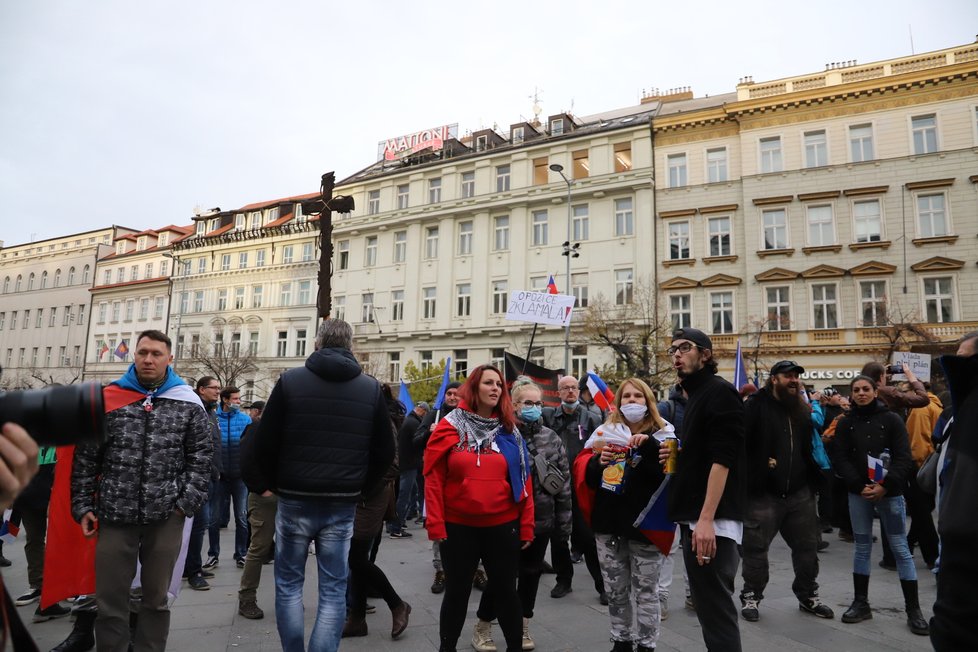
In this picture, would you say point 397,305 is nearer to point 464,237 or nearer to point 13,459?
point 464,237

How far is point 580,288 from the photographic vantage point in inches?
1377

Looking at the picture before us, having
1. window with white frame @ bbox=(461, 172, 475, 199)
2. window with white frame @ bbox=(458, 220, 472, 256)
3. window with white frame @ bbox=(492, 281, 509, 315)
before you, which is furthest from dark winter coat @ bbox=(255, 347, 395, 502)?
window with white frame @ bbox=(461, 172, 475, 199)

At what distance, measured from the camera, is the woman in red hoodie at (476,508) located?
4227 millimetres

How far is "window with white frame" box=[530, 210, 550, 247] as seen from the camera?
3684 cm

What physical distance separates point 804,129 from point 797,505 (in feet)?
99.8

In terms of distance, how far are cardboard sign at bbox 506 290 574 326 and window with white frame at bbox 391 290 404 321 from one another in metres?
25.5

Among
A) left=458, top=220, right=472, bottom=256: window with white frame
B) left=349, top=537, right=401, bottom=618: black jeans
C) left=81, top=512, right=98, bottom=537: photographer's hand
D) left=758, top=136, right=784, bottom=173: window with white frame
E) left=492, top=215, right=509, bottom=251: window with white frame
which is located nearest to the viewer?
left=81, top=512, right=98, bottom=537: photographer's hand

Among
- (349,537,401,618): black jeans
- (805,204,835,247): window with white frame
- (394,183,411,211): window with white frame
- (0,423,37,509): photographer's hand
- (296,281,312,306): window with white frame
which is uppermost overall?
(394,183,411,211): window with white frame

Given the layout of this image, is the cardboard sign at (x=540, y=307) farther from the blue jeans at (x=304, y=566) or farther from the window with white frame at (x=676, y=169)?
the window with white frame at (x=676, y=169)

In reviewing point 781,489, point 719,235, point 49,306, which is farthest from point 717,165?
point 49,306

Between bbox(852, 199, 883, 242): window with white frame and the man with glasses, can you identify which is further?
bbox(852, 199, 883, 242): window with white frame

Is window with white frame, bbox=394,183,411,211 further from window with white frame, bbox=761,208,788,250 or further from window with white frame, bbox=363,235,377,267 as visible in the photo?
window with white frame, bbox=761,208,788,250

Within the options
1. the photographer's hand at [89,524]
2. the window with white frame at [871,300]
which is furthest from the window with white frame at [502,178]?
the photographer's hand at [89,524]

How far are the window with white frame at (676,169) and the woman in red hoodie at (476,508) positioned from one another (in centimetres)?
3173
